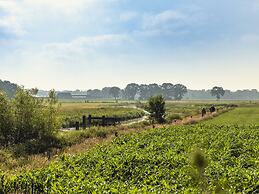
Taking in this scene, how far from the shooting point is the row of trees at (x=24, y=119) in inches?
1091

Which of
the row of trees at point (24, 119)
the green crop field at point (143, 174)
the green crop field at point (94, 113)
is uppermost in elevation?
the row of trees at point (24, 119)

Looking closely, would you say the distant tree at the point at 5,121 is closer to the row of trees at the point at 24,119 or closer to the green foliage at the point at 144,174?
the row of trees at the point at 24,119

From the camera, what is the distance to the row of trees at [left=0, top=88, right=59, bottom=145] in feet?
90.9

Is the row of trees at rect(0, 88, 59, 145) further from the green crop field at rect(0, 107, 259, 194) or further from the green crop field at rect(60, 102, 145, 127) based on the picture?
the green crop field at rect(0, 107, 259, 194)

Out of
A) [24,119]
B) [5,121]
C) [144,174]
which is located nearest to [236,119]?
[24,119]

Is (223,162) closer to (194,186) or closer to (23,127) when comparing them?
(194,186)

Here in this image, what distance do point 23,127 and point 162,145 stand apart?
14062mm

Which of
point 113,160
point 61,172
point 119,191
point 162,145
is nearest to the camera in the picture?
point 119,191

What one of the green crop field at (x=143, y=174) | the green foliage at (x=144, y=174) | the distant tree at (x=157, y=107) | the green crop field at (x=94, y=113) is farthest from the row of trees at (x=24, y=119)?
the distant tree at (x=157, y=107)

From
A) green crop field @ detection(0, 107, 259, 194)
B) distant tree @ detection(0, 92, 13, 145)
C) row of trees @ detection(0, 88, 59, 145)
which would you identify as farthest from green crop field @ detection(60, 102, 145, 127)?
green crop field @ detection(0, 107, 259, 194)

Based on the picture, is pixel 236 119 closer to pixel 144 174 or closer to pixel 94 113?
pixel 94 113

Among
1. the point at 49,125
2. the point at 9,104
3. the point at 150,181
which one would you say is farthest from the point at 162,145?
the point at 9,104

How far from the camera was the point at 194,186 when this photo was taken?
11.5 m

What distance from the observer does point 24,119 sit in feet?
93.5
